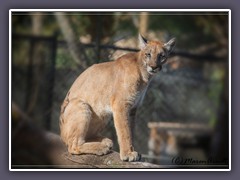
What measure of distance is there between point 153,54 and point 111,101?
1.44ft

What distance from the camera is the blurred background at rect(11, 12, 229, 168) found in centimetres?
543

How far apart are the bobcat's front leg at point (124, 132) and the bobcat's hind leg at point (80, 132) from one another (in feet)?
0.36

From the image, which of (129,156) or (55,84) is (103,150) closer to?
(129,156)

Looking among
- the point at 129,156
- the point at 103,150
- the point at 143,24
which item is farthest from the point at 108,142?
the point at 143,24

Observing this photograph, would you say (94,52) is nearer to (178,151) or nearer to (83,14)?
(83,14)

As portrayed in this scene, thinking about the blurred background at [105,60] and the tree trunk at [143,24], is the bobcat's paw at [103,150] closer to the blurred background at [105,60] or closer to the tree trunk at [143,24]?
the blurred background at [105,60]

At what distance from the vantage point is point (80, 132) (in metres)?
4.96

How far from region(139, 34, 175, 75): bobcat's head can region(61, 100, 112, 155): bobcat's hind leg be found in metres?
0.51

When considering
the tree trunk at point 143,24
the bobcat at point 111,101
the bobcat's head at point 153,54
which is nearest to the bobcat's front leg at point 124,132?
the bobcat at point 111,101

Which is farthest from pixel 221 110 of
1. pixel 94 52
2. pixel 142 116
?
pixel 94 52

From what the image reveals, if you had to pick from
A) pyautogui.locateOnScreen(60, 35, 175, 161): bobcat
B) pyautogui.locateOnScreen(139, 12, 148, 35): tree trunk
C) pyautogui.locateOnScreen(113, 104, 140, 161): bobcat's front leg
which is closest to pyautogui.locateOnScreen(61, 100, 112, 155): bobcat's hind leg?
pyautogui.locateOnScreen(60, 35, 175, 161): bobcat

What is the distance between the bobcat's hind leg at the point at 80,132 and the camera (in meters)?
4.96

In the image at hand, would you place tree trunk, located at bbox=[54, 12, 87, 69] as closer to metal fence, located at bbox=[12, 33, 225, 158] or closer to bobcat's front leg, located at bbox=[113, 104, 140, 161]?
metal fence, located at bbox=[12, 33, 225, 158]

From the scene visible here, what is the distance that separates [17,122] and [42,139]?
0.74 feet
